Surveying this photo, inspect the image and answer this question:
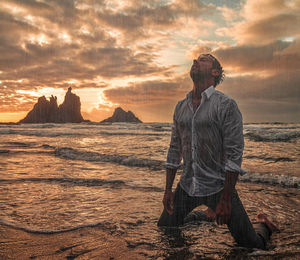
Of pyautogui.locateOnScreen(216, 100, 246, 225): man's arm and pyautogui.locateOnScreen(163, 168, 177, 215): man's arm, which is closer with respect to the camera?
pyautogui.locateOnScreen(216, 100, 246, 225): man's arm

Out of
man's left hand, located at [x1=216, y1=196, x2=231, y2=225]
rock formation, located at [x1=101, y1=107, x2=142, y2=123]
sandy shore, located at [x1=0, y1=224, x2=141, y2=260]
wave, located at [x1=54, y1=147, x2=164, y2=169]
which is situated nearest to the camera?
man's left hand, located at [x1=216, y1=196, x2=231, y2=225]

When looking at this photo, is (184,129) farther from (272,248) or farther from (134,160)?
(134,160)

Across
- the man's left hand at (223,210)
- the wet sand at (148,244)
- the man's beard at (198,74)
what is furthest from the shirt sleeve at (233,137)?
the wet sand at (148,244)

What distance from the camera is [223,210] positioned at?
257cm

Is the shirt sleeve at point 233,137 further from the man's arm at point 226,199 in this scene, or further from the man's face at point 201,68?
the man's face at point 201,68

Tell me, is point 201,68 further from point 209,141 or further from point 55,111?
point 55,111

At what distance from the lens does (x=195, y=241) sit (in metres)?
3.15

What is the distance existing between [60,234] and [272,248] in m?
2.80

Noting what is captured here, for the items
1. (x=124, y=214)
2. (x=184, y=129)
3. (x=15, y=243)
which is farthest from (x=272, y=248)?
(x=15, y=243)

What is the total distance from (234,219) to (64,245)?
6.84 ft

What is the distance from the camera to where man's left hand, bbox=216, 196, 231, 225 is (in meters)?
2.55

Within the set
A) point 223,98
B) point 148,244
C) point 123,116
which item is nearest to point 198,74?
point 223,98

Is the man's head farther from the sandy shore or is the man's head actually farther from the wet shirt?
the sandy shore

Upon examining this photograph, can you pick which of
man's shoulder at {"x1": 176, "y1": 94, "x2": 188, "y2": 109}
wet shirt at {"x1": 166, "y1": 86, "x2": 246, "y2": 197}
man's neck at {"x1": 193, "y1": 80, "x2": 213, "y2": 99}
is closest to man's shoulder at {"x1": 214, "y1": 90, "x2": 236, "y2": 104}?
wet shirt at {"x1": 166, "y1": 86, "x2": 246, "y2": 197}
